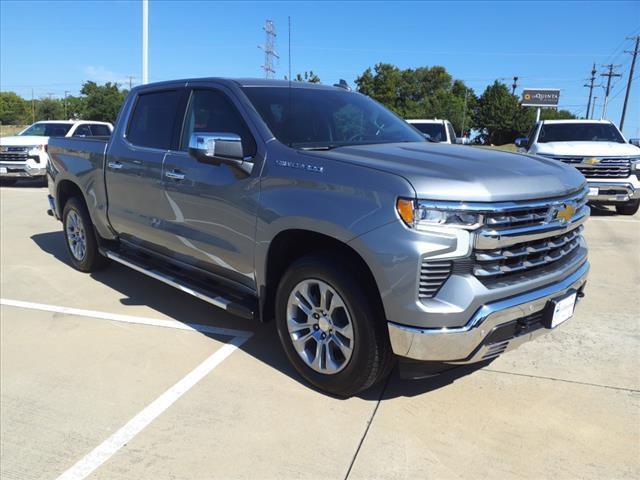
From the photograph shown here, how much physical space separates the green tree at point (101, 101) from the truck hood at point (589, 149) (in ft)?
214

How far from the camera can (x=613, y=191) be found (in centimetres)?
957

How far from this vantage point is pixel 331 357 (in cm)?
324

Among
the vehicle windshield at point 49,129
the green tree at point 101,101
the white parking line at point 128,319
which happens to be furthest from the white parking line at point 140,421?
the green tree at point 101,101

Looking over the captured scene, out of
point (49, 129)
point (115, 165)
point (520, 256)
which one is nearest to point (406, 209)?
point (520, 256)

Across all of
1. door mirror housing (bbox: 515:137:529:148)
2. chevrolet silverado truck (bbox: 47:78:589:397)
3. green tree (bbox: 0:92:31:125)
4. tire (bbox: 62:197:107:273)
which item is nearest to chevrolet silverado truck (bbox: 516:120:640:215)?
door mirror housing (bbox: 515:137:529:148)

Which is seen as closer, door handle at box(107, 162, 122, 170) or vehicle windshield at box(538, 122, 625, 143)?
door handle at box(107, 162, 122, 170)

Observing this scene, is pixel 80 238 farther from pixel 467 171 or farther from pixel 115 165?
pixel 467 171

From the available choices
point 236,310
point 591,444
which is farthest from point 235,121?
point 591,444

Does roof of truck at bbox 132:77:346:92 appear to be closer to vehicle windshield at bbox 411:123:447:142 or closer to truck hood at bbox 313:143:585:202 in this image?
truck hood at bbox 313:143:585:202

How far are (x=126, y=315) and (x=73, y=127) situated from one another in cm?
1203

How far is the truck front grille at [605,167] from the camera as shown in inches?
377

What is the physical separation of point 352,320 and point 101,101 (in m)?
75.1

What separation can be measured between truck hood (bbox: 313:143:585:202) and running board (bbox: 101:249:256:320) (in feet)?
3.92

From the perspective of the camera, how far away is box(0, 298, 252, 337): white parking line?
4391mm
